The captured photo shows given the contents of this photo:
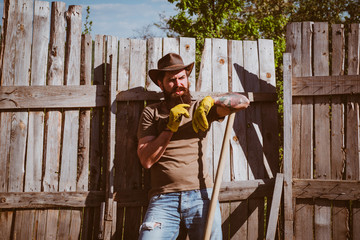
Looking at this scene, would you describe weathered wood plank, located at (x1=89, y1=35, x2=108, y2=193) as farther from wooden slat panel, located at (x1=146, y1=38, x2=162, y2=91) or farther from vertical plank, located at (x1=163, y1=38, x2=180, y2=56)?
vertical plank, located at (x1=163, y1=38, x2=180, y2=56)

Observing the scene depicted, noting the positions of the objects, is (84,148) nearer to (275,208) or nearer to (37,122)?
(37,122)

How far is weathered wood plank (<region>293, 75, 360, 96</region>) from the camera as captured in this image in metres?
3.60

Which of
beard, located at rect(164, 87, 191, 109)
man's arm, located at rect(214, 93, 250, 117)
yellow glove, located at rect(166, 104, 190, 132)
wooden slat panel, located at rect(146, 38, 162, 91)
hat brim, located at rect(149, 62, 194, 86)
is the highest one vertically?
wooden slat panel, located at rect(146, 38, 162, 91)

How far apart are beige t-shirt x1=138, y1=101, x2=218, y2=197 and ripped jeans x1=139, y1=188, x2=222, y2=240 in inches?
3.1

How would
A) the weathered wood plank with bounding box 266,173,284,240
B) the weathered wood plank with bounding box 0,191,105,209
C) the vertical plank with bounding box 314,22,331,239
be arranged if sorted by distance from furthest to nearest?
the vertical plank with bounding box 314,22,331,239
the weathered wood plank with bounding box 0,191,105,209
the weathered wood plank with bounding box 266,173,284,240

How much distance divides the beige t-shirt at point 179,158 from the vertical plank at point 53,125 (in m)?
1.18

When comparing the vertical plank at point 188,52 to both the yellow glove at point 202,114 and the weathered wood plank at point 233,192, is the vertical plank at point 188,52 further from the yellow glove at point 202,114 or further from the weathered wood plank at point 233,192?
the weathered wood plank at point 233,192

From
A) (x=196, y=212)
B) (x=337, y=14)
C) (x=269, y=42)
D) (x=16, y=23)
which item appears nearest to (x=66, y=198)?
(x=196, y=212)

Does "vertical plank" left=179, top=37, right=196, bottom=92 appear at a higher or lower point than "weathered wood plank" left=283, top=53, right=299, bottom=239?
higher

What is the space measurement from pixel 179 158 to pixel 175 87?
0.76 metres

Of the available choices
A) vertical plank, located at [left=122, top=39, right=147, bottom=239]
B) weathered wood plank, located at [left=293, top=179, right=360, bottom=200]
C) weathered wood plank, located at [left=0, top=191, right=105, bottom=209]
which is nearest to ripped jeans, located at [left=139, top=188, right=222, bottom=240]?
vertical plank, located at [left=122, top=39, right=147, bottom=239]

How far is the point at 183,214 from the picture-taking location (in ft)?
9.32

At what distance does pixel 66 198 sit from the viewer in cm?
347

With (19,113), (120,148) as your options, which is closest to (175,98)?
(120,148)
